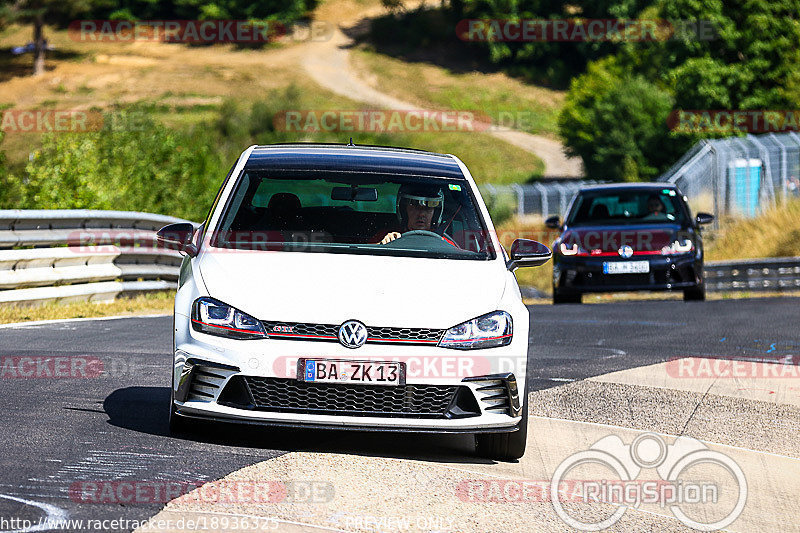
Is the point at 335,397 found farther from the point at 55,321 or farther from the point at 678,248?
the point at 678,248

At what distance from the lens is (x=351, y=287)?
6477 millimetres

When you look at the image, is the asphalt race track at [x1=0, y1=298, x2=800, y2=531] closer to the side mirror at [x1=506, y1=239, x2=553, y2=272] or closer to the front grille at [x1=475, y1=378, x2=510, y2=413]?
the front grille at [x1=475, y1=378, x2=510, y2=413]

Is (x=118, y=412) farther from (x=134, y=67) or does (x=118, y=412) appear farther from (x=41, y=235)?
(x=134, y=67)

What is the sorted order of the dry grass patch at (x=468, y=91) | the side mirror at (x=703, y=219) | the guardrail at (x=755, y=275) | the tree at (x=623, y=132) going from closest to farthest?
the side mirror at (x=703, y=219), the guardrail at (x=755, y=275), the tree at (x=623, y=132), the dry grass patch at (x=468, y=91)

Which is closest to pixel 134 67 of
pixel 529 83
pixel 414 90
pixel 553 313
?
pixel 414 90

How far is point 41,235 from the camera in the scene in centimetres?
1436

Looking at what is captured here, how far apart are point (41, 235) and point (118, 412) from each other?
727 centimetres

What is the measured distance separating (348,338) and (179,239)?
1.41 meters

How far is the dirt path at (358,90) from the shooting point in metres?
80.0

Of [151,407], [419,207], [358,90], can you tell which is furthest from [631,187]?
[358,90]

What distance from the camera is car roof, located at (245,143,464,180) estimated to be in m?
7.67

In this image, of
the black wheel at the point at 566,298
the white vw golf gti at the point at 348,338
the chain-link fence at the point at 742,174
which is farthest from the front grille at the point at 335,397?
the chain-link fence at the point at 742,174

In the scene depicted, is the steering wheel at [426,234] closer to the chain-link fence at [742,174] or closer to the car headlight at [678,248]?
the car headlight at [678,248]

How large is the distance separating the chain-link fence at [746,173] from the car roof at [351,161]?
22.0 meters
